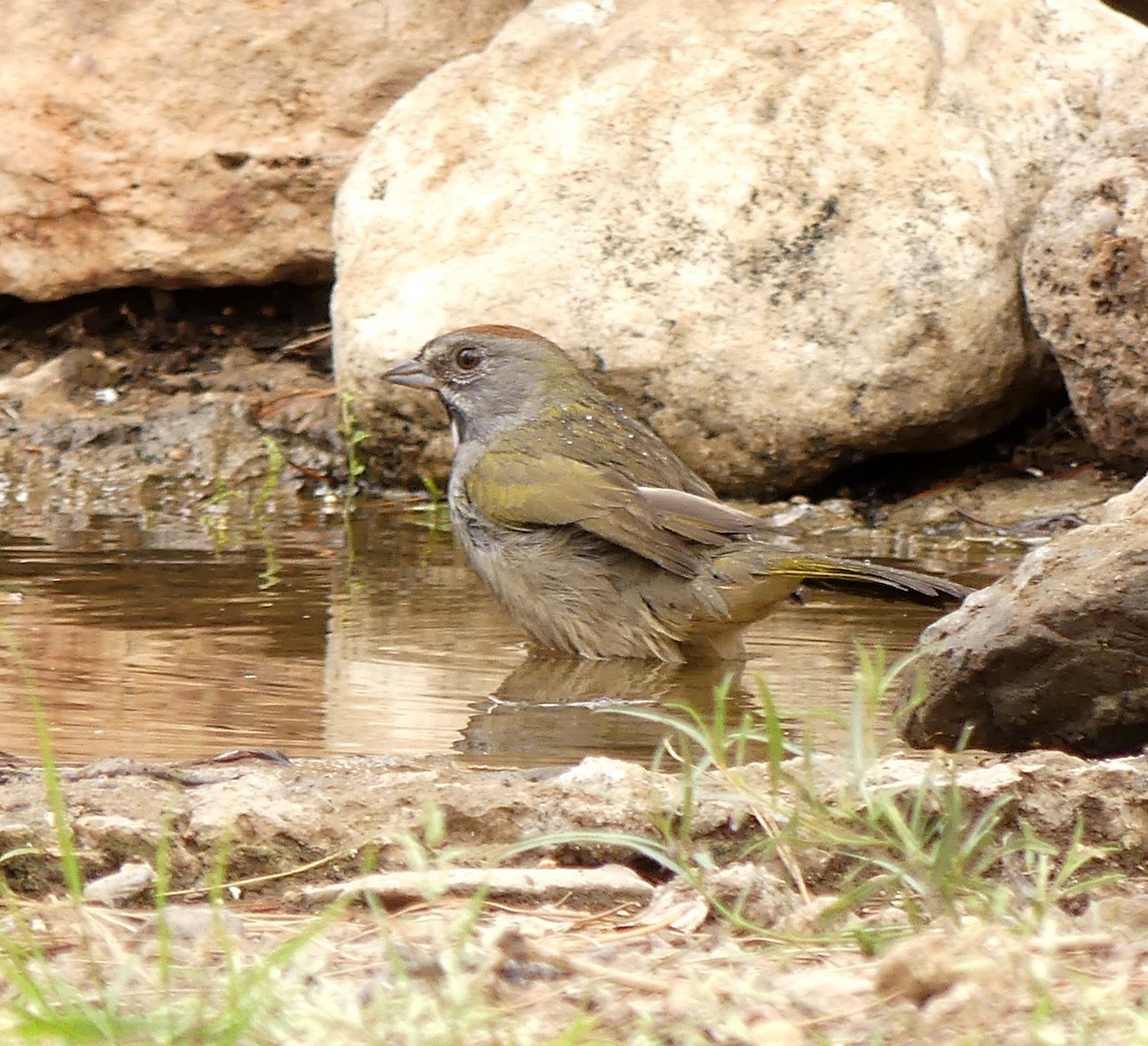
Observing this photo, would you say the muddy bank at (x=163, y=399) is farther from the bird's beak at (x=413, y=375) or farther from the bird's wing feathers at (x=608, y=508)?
the bird's wing feathers at (x=608, y=508)

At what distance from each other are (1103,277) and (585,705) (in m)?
3.09

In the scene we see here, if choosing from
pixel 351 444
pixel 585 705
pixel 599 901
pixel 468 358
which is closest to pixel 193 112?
pixel 351 444

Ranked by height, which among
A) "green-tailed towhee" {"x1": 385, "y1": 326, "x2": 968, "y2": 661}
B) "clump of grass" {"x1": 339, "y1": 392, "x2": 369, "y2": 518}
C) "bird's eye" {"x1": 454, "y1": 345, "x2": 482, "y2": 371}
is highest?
"bird's eye" {"x1": 454, "y1": 345, "x2": 482, "y2": 371}

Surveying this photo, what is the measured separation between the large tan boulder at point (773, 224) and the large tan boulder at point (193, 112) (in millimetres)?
1027

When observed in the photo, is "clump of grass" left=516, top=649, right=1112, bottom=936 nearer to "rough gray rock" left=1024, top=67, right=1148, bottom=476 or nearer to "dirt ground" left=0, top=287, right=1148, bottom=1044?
"dirt ground" left=0, top=287, right=1148, bottom=1044

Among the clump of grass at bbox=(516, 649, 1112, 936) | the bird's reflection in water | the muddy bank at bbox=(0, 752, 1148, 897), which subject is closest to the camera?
the clump of grass at bbox=(516, 649, 1112, 936)

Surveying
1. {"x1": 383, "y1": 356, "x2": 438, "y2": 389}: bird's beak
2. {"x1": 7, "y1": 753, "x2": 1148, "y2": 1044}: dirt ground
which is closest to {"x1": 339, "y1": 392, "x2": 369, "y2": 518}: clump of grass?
{"x1": 383, "y1": 356, "x2": 438, "y2": 389}: bird's beak

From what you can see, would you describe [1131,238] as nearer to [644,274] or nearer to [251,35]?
[644,274]

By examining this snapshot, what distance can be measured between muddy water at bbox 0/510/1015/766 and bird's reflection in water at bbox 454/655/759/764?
0.04 ft

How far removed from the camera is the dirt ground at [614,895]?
2.16 m

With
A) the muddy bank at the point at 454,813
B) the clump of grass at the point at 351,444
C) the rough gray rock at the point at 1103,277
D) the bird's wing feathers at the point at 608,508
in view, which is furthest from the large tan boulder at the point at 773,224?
the muddy bank at the point at 454,813

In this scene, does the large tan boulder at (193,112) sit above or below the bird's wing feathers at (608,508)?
above

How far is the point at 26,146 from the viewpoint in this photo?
8.95 metres

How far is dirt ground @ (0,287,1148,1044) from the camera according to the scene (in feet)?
7.10
